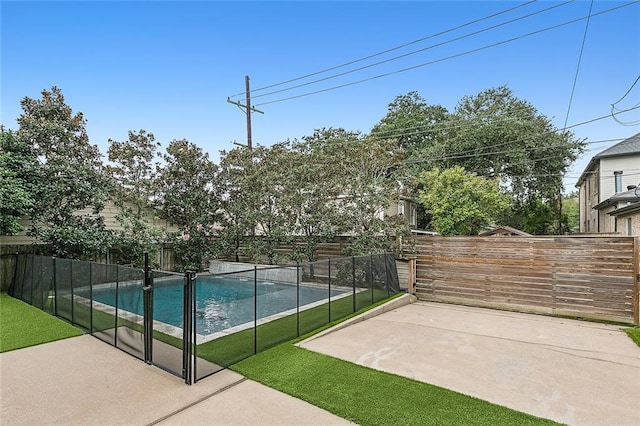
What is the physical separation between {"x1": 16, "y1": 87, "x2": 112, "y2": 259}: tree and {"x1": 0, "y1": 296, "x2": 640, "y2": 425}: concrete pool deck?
5.42 m

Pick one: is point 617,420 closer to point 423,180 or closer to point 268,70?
point 268,70

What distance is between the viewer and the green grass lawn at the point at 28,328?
5.02 metres

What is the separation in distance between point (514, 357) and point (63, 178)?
36.1 ft

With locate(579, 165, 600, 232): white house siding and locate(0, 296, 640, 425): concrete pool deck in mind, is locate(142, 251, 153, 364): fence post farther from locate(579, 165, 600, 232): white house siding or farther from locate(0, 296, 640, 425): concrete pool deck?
locate(579, 165, 600, 232): white house siding

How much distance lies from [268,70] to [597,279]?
12928 millimetres

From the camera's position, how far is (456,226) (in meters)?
19.1

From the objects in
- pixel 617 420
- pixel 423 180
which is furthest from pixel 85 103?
pixel 423 180

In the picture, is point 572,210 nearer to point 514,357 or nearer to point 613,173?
point 613,173

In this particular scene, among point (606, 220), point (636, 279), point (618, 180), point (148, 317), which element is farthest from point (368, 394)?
point (618, 180)

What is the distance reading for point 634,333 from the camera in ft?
18.7

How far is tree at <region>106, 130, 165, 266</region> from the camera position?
10.6 m

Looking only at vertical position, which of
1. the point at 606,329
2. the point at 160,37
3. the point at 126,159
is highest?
the point at 160,37

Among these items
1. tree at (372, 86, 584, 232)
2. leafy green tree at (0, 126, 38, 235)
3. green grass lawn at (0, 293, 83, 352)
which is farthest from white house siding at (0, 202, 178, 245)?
tree at (372, 86, 584, 232)

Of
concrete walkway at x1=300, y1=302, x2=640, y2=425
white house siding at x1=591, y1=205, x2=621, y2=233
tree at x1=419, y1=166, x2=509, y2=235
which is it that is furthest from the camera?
tree at x1=419, y1=166, x2=509, y2=235
